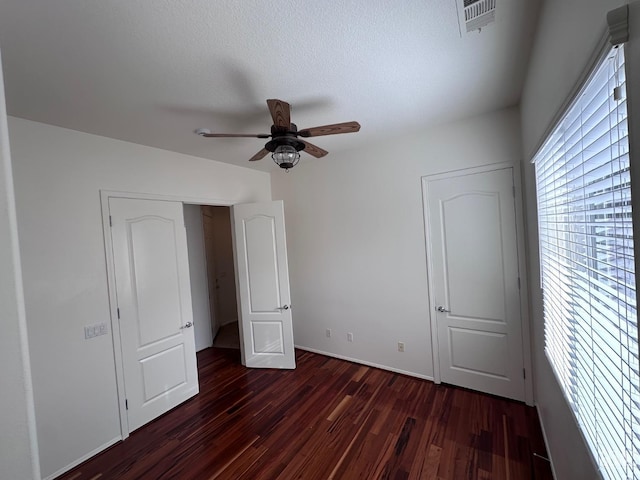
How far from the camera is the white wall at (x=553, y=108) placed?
0.82 meters

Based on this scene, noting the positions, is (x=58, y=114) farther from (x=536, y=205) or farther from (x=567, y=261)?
(x=536, y=205)

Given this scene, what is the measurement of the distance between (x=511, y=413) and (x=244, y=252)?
10.1 feet

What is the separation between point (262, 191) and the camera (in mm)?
3736

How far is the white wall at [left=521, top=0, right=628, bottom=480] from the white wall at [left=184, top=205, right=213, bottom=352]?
4046mm

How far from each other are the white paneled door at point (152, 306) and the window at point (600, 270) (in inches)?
119

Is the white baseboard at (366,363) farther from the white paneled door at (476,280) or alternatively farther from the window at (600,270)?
the window at (600,270)

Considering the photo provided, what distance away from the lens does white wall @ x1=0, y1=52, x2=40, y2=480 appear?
22.8 inches

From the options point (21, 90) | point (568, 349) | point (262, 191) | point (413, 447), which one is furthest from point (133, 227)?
point (568, 349)

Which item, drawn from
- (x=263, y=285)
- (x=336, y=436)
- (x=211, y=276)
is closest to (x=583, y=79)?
(x=336, y=436)

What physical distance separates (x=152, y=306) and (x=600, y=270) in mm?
3080

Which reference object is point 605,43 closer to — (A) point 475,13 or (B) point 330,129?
(A) point 475,13

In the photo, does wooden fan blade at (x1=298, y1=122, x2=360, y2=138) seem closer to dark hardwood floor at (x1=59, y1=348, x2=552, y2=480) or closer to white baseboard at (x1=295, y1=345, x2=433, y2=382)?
dark hardwood floor at (x1=59, y1=348, x2=552, y2=480)

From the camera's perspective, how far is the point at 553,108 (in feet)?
3.91

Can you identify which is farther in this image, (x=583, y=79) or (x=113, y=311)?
(x=113, y=311)
